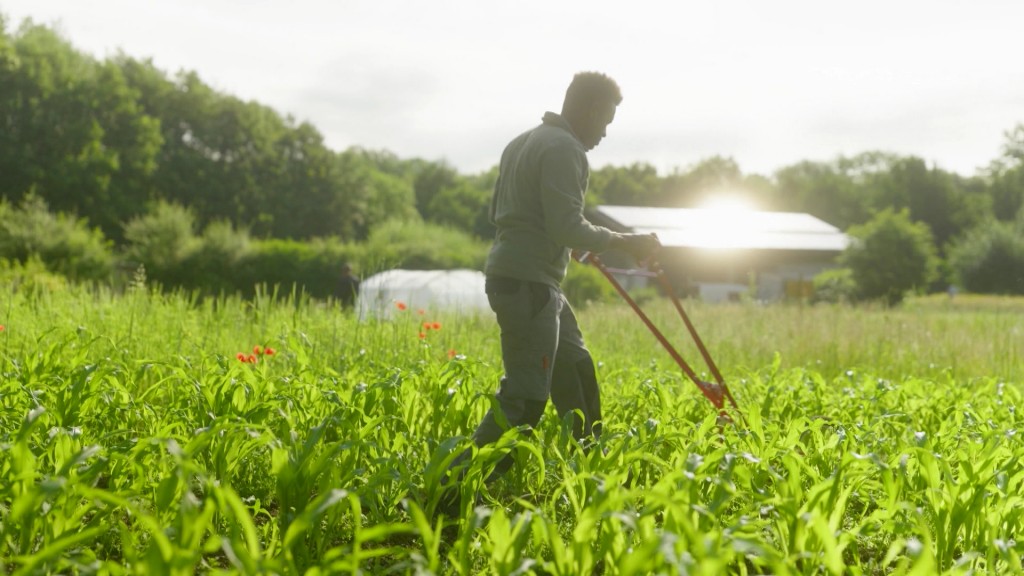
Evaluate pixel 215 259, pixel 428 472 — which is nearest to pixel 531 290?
pixel 428 472

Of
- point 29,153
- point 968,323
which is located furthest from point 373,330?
point 29,153

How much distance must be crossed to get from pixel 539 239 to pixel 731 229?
39.2m

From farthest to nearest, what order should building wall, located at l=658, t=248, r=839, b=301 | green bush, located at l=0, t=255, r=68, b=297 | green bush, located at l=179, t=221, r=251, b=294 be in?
building wall, located at l=658, t=248, r=839, b=301, green bush, located at l=179, t=221, r=251, b=294, green bush, located at l=0, t=255, r=68, b=297

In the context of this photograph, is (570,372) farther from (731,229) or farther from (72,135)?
(72,135)

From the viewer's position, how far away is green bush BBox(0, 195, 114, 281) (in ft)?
74.6

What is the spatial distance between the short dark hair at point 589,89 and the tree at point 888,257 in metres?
27.8

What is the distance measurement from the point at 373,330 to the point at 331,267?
868 inches

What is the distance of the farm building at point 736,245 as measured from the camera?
37750 mm

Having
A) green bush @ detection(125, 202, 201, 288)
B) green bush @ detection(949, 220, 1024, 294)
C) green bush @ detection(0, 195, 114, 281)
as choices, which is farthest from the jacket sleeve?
green bush @ detection(949, 220, 1024, 294)

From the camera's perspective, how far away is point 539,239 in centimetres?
392

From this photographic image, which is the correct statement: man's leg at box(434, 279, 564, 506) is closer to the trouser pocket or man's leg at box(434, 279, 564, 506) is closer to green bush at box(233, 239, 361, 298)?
the trouser pocket

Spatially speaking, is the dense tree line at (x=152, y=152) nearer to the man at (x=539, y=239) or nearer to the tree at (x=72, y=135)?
the tree at (x=72, y=135)

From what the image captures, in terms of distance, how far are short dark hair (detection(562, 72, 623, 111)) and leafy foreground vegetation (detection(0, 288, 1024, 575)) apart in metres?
1.33

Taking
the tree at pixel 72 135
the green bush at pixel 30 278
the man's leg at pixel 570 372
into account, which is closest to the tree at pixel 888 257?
the green bush at pixel 30 278
